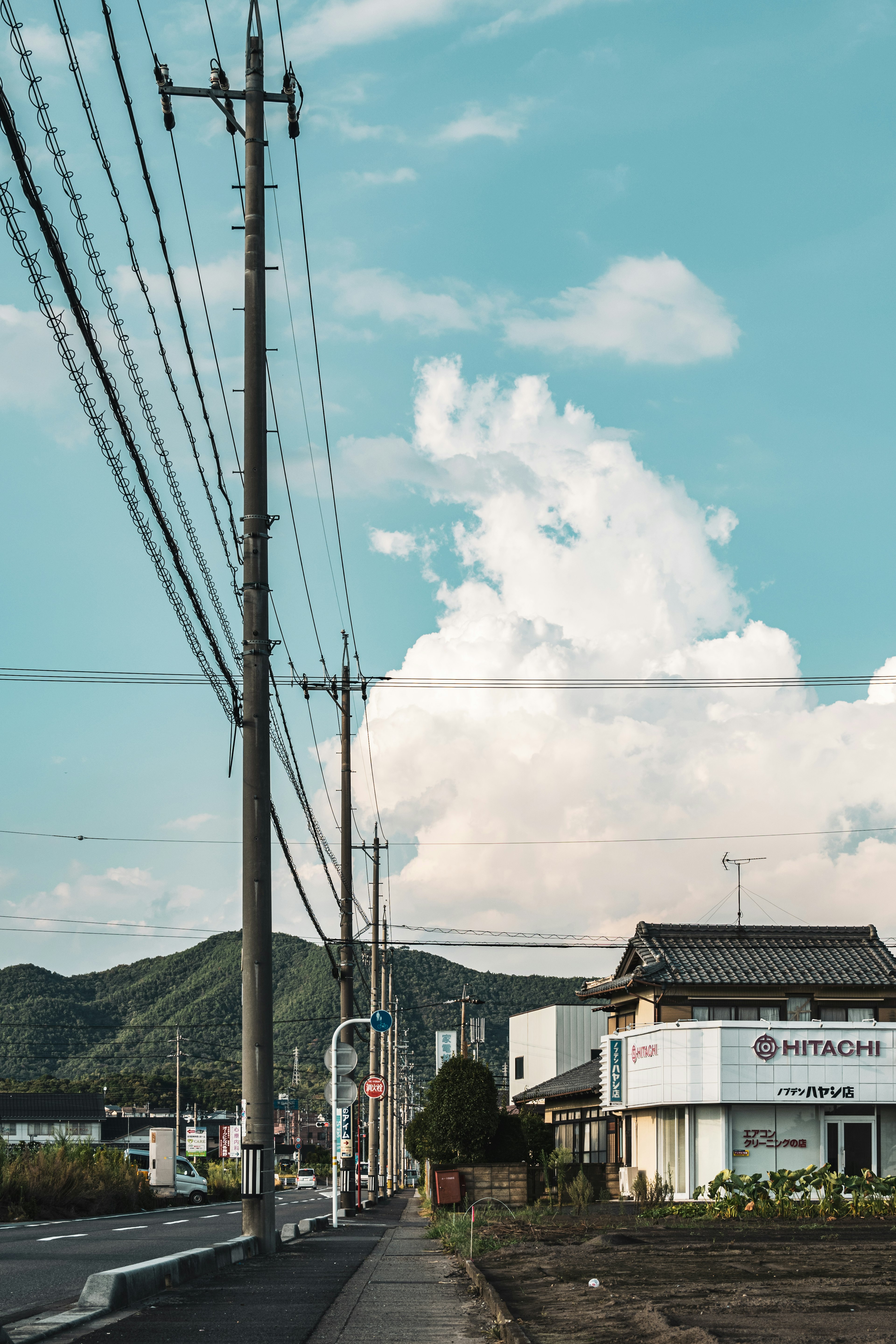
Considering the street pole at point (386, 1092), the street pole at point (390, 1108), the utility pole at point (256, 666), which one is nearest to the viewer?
the utility pole at point (256, 666)

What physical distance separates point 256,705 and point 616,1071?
29.0m

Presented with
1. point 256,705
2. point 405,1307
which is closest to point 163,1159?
point 256,705

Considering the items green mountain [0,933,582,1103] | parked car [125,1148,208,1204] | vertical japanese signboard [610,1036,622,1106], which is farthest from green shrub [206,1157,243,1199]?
green mountain [0,933,582,1103]

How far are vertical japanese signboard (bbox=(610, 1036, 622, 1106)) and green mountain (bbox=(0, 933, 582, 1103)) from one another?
2564 inches

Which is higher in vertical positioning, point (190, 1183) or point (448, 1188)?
point (448, 1188)

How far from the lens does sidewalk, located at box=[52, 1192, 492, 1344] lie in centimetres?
930

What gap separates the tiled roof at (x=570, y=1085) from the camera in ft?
177

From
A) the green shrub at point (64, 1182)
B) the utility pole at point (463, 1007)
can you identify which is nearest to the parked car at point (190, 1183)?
the green shrub at point (64, 1182)

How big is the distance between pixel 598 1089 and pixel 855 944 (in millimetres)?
11181

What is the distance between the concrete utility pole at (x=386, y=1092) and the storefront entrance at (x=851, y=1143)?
62.0 feet

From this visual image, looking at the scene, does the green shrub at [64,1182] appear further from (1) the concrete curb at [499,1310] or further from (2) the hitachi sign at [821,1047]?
(1) the concrete curb at [499,1310]

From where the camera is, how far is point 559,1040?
264 ft

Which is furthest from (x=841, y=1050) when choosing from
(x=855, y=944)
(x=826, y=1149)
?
(x=855, y=944)

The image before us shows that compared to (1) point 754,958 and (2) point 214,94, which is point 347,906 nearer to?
(1) point 754,958
